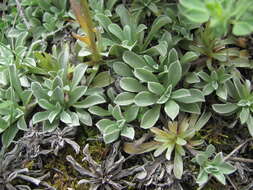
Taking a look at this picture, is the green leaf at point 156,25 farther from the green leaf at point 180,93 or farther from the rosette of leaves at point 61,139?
the rosette of leaves at point 61,139

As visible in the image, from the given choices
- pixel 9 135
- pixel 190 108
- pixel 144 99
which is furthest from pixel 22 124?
pixel 190 108

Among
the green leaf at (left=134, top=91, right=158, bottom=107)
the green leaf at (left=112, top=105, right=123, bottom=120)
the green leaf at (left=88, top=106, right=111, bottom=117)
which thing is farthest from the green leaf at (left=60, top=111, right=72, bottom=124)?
the green leaf at (left=134, top=91, right=158, bottom=107)

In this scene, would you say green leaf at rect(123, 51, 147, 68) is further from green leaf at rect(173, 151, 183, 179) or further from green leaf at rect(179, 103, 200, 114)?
green leaf at rect(173, 151, 183, 179)

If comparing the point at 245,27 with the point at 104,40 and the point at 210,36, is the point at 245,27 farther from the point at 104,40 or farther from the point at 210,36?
the point at 104,40

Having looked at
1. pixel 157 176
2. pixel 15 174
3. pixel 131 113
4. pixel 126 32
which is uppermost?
pixel 126 32

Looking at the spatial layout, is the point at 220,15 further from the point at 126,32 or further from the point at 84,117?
the point at 84,117
